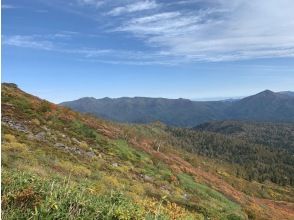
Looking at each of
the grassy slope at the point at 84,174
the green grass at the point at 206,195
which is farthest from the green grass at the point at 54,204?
the green grass at the point at 206,195

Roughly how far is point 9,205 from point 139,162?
32.5 m

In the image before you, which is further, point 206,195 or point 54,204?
point 206,195

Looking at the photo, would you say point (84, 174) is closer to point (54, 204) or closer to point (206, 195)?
point (206, 195)

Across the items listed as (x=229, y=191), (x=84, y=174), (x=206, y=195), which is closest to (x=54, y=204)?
(x=84, y=174)

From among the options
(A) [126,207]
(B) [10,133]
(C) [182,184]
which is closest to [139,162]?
(C) [182,184]

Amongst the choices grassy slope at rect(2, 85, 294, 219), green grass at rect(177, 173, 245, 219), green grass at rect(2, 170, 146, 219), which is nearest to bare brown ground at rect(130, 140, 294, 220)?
grassy slope at rect(2, 85, 294, 219)

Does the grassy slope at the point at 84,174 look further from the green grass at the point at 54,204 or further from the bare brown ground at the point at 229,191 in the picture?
the bare brown ground at the point at 229,191

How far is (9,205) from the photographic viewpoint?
21.5 ft

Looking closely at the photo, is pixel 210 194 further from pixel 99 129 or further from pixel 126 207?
pixel 126 207

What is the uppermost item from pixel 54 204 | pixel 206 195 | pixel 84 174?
pixel 54 204

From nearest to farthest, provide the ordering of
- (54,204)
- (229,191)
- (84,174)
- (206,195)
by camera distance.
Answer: (54,204) < (84,174) < (206,195) < (229,191)

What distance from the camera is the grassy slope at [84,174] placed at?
22.4ft

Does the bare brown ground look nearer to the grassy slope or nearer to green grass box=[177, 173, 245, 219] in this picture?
the grassy slope

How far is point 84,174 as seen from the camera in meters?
23.3
